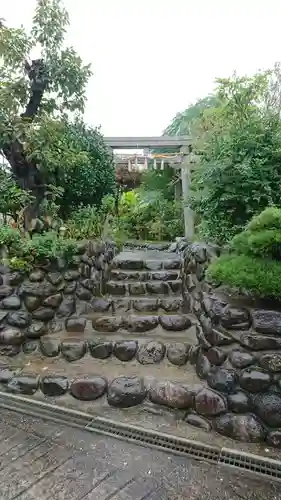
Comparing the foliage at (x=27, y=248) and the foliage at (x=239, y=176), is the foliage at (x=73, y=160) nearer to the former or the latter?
the foliage at (x=27, y=248)

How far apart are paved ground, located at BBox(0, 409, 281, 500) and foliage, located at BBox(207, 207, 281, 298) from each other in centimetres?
118

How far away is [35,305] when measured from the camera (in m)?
3.61

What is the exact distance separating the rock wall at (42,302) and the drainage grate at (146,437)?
0.67m

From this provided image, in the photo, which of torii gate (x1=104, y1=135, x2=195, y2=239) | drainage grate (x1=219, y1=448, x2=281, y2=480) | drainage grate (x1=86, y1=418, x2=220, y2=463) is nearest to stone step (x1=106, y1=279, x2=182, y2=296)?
drainage grate (x1=86, y1=418, x2=220, y2=463)

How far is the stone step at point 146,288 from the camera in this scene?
13.7ft

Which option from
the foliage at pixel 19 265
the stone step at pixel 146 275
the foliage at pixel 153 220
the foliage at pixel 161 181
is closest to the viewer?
the foliage at pixel 19 265

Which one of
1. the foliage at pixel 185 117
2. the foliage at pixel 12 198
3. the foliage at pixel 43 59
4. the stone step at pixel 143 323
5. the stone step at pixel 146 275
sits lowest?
the stone step at pixel 143 323

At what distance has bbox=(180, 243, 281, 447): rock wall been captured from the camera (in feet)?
7.67

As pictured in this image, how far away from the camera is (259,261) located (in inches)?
101

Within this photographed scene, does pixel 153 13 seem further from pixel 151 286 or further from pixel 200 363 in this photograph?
pixel 200 363

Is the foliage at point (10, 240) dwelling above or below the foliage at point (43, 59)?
below

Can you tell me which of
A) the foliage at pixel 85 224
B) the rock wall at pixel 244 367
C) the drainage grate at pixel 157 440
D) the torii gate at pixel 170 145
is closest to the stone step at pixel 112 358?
the rock wall at pixel 244 367

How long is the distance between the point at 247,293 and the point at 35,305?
2.17 metres

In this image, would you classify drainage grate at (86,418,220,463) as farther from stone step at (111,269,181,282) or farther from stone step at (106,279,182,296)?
stone step at (111,269,181,282)
